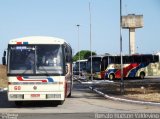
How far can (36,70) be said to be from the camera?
20.5 meters

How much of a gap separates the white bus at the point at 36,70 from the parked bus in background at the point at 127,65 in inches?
1426

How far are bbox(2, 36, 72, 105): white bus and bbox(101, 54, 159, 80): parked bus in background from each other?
1426 inches

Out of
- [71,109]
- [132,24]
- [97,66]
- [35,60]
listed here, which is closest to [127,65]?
[97,66]

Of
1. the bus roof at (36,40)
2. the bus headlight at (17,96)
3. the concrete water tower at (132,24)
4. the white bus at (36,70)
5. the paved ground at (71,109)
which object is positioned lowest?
the paved ground at (71,109)

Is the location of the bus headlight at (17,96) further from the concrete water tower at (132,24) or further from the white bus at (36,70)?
the concrete water tower at (132,24)

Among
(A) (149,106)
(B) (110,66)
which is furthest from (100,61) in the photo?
(A) (149,106)

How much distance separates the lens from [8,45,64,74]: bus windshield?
20547 mm

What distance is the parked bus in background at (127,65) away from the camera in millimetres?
56875

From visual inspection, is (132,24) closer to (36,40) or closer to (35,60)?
(36,40)

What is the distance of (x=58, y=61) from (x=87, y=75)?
131 feet

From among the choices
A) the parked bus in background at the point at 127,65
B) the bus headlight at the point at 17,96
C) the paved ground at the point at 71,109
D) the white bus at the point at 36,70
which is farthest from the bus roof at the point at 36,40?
the parked bus in background at the point at 127,65

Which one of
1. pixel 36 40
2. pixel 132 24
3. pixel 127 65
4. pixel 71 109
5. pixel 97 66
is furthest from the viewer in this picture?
pixel 132 24

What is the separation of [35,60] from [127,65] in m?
37.0

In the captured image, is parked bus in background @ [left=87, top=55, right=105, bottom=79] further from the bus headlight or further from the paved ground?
the bus headlight
